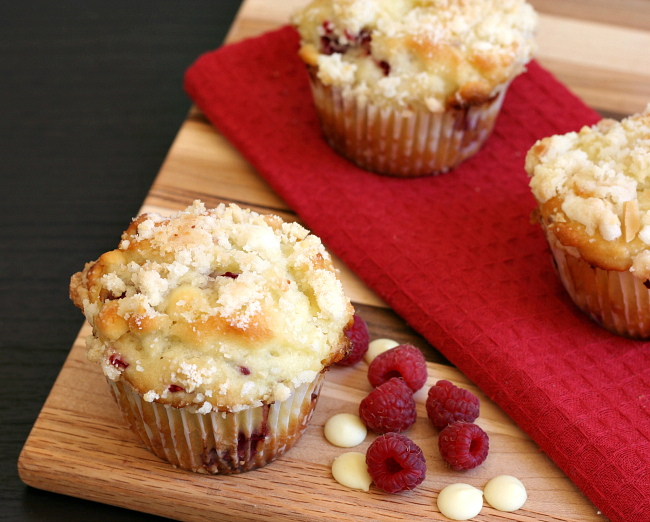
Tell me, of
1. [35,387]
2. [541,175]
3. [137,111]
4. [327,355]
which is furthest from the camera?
[137,111]

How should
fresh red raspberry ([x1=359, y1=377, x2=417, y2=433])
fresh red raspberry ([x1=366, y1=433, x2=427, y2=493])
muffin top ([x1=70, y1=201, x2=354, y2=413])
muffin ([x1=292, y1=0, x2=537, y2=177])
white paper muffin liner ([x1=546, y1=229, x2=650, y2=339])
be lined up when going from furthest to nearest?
muffin ([x1=292, y1=0, x2=537, y2=177]) < white paper muffin liner ([x1=546, y1=229, x2=650, y2=339]) < fresh red raspberry ([x1=359, y1=377, x2=417, y2=433]) < fresh red raspberry ([x1=366, y1=433, x2=427, y2=493]) < muffin top ([x1=70, y1=201, x2=354, y2=413])

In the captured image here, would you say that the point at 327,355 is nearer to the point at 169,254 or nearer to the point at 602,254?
the point at 169,254

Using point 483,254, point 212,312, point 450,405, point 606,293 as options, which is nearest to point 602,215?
point 606,293

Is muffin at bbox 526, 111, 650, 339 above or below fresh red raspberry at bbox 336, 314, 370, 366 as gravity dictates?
above

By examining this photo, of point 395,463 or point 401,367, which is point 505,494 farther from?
point 401,367

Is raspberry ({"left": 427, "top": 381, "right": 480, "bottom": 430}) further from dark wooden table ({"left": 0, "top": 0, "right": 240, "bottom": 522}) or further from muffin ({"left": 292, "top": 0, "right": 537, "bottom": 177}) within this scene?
muffin ({"left": 292, "top": 0, "right": 537, "bottom": 177})

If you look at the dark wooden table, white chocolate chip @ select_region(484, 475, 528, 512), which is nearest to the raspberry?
white chocolate chip @ select_region(484, 475, 528, 512)

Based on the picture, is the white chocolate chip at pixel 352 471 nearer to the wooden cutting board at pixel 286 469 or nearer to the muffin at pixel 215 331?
the wooden cutting board at pixel 286 469

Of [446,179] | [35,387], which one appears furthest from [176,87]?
[35,387]

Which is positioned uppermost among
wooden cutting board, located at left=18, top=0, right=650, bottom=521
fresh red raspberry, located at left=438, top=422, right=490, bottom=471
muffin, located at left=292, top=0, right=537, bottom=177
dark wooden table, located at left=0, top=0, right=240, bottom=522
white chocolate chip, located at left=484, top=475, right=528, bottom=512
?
muffin, located at left=292, top=0, right=537, bottom=177
